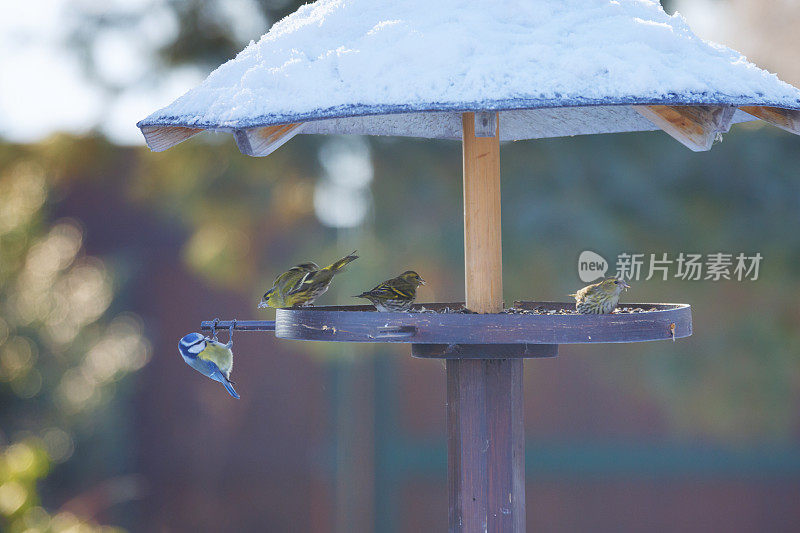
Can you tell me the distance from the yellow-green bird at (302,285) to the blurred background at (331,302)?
2109mm

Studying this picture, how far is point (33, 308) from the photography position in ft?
16.6

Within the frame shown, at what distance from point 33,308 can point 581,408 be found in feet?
11.3

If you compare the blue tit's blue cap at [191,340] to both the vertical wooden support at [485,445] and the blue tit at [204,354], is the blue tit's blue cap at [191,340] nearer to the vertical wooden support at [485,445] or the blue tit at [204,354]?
the blue tit at [204,354]

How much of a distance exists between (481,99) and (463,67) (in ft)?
0.36

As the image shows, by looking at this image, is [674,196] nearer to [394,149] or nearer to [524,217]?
[524,217]

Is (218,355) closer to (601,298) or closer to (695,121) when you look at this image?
(601,298)

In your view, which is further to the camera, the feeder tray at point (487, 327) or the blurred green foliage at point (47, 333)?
the blurred green foliage at point (47, 333)

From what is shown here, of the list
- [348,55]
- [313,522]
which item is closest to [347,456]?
[313,522]

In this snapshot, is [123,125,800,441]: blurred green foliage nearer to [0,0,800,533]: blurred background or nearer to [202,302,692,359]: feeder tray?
[0,0,800,533]: blurred background

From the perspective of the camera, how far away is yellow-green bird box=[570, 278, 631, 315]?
7.34 ft

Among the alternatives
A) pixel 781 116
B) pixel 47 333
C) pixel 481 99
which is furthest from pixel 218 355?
pixel 47 333

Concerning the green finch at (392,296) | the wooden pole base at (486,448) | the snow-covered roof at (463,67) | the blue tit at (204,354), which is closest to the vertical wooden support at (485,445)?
the wooden pole base at (486,448)

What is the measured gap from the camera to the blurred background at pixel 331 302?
15.7 ft

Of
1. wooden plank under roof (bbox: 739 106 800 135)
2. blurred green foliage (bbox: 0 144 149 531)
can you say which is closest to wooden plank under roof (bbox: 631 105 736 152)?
wooden plank under roof (bbox: 739 106 800 135)
